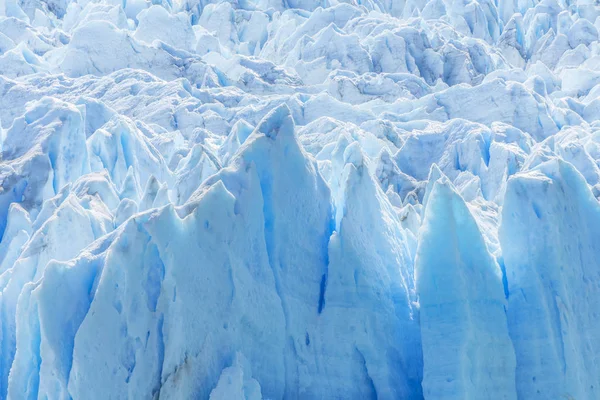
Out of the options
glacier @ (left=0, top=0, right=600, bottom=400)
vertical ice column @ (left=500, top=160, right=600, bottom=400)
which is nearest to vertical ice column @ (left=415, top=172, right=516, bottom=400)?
glacier @ (left=0, top=0, right=600, bottom=400)

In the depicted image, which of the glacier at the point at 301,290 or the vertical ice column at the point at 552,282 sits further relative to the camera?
the vertical ice column at the point at 552,282

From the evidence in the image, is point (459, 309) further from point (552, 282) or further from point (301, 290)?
point (301, 290)

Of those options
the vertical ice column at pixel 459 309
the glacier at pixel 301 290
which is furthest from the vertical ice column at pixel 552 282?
the vertical ice column at pixel 459 309

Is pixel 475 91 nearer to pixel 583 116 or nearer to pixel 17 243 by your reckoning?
pixel 583 116

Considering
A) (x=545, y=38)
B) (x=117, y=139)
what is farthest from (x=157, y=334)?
(x=545, y=38)

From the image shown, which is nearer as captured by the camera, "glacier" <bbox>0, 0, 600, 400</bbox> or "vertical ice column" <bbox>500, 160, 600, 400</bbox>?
"glacier" <bbox>0, 0, 600, 400</bbox>

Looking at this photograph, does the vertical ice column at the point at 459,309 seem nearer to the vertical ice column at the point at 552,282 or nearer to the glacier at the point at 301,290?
the glacier at the point at 301,290

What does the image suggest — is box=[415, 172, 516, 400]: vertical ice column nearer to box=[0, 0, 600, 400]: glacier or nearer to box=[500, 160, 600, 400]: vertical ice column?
box=[0, 0, 600, 400]: glacier

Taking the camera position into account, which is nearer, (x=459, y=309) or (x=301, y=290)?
(x=459, y=309)

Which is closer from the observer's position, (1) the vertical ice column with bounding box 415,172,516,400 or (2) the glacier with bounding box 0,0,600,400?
(2) the glacier with bounding box 0,0,600,400

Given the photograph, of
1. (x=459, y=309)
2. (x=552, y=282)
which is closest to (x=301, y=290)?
(x=459, y=309)

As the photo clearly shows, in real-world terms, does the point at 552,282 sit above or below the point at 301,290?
above
